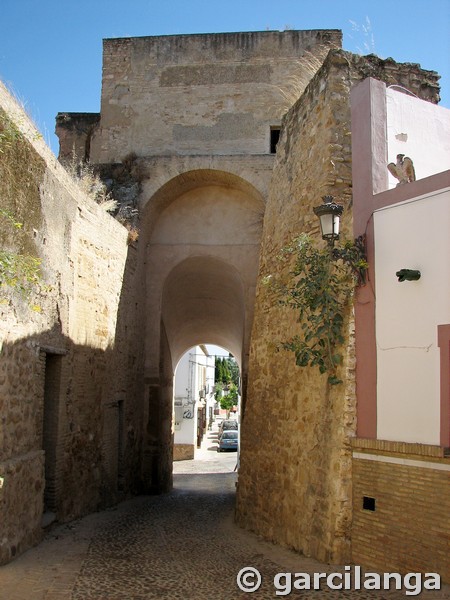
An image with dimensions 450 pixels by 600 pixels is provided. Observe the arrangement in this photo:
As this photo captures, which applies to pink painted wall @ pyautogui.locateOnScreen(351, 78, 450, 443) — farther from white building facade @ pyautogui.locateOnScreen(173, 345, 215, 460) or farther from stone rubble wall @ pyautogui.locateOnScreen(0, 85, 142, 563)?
white building facade @ pyautogui.locateOnScreen(173, 345, 215, 460)

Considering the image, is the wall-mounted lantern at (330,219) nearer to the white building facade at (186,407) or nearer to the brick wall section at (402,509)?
the brick wall section at (402,509)

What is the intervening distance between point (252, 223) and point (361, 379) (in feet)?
26.1

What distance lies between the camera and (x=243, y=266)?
14055 mm

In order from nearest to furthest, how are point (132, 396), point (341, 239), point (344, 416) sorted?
point (344, 416) < point (341, 239) < point (132, 396)

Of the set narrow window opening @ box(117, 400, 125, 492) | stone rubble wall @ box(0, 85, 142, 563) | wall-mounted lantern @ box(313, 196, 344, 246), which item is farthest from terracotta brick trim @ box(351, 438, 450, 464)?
narrow window opening @ box(117, 400, 125, 492)

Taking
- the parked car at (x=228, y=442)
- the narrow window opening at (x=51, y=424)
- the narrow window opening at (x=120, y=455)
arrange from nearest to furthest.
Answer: the narrow window opening at (x=51, y=424) < the narrow window opening at (x=120, y=455) < the parked car at (x=228, y=442)

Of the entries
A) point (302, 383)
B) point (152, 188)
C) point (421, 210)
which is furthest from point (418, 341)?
point (152, 188)

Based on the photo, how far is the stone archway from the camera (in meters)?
13.9

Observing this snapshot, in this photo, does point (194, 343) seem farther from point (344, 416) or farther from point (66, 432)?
point (344, 416)

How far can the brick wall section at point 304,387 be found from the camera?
6.92m

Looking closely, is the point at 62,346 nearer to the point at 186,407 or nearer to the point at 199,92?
the point at 199,92

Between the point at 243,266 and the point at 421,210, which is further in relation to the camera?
the point at 243,266

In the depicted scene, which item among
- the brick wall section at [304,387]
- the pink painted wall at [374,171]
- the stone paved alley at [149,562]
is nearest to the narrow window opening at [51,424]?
the stone paved alley at [149,562]

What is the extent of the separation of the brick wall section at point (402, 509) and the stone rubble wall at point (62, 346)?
382 centimetres
